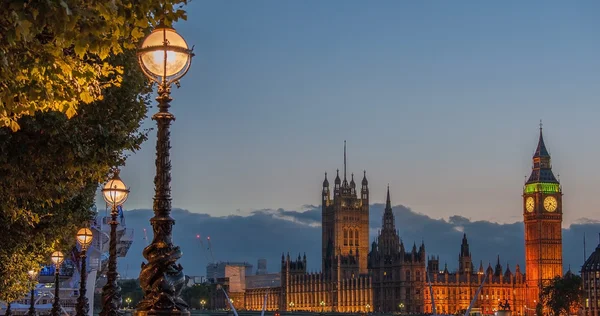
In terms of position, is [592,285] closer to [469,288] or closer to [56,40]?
[469,288]

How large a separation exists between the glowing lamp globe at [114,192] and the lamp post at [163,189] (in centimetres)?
953

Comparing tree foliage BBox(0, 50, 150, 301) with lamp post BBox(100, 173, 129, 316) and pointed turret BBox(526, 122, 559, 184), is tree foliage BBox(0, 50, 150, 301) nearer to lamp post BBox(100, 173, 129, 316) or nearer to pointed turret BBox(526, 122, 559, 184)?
lamp post BBox(100, 173, 129, 316)

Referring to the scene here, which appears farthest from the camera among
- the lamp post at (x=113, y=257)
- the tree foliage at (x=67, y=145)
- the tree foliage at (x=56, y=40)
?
the lamp post at (x=113, y=257)

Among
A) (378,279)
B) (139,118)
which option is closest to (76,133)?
(139,118)

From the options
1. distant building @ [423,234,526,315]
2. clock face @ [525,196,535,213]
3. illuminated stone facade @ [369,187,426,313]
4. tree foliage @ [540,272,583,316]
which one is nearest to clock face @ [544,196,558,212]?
clock face @ [525,196,535,213]

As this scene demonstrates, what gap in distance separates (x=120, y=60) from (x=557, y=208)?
17840 cm

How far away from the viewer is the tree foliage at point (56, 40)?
8156mm

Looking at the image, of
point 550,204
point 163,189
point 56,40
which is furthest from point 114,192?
point 550,204

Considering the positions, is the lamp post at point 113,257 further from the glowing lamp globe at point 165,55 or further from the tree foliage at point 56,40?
the tree foliage at point 56,40

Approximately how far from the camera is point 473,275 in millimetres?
175250

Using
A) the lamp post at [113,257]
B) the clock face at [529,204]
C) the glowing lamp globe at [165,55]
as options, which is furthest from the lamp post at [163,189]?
the clock face at [529,204]

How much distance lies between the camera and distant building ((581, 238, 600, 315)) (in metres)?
164

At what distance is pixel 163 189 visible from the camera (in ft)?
43.6

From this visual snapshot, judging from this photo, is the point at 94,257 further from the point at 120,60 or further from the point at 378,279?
the point at 378,279
